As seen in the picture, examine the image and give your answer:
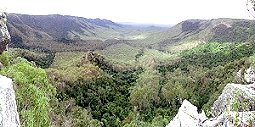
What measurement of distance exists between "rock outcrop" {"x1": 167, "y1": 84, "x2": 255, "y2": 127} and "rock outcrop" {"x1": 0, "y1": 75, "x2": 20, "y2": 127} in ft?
46.5

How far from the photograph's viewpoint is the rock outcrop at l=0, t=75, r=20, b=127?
2396cm

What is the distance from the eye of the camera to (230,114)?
25.2 meters

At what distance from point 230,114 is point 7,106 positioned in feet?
47.8

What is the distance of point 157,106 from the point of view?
449 ft

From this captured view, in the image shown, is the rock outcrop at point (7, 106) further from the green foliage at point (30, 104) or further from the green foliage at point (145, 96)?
the green foliage at point (145, 96)

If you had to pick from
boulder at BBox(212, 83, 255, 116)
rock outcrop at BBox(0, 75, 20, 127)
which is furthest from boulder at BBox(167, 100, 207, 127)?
rock outcrop at BBox(0, 75, 20, 127)

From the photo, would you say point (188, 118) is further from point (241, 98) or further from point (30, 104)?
point (30, 104)

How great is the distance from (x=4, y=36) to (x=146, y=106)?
80.1m

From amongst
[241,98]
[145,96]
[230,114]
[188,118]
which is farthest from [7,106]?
[145,96]

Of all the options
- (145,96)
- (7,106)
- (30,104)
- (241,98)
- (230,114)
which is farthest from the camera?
(145,96)

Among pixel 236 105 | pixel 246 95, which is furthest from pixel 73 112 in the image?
pixel 236 105

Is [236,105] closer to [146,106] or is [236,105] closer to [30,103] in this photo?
[30,103]

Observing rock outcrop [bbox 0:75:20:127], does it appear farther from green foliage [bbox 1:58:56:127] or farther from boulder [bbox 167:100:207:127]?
boulder [bbox 167:100:207:127]

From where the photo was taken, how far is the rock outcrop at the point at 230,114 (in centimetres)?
2398
